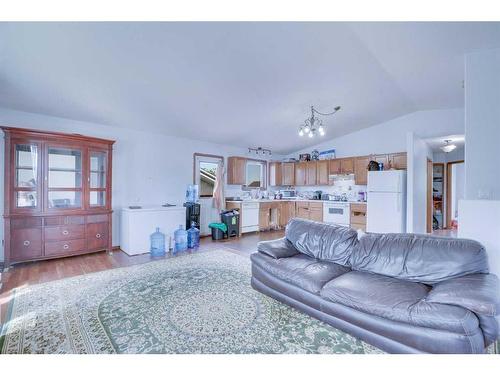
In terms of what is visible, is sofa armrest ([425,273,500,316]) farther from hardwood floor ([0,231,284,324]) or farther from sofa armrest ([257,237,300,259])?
hardwood floor ([0,231,284,324])

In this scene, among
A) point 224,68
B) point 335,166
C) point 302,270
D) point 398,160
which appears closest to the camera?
point 302,270

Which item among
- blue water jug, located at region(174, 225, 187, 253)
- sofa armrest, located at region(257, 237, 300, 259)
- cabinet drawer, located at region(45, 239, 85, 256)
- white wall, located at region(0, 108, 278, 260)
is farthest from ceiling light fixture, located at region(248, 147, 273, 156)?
cabinet drawer, located at region(45, 239, 85, 256)

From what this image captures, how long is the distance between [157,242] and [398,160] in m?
5.29

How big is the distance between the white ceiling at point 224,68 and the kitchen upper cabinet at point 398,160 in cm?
105

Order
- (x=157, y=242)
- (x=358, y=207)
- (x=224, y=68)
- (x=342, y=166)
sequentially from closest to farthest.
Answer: (x=224, y=68)
(x=157, y=242)
(x=358, y=207)
(x=342, y=166)

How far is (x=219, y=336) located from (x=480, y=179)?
10.5ft

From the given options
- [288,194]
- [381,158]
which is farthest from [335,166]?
[288,194]

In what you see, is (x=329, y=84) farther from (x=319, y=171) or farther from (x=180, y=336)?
(x=180, y=336)

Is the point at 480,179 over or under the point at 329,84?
under

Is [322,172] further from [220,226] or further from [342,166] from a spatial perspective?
[220,226]

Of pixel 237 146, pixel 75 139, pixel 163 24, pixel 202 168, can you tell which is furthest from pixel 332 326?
pixel 237 146

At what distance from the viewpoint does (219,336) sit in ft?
6.23

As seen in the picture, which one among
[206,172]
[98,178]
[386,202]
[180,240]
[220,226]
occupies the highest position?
[206,172]

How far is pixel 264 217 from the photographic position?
6.57 metres
